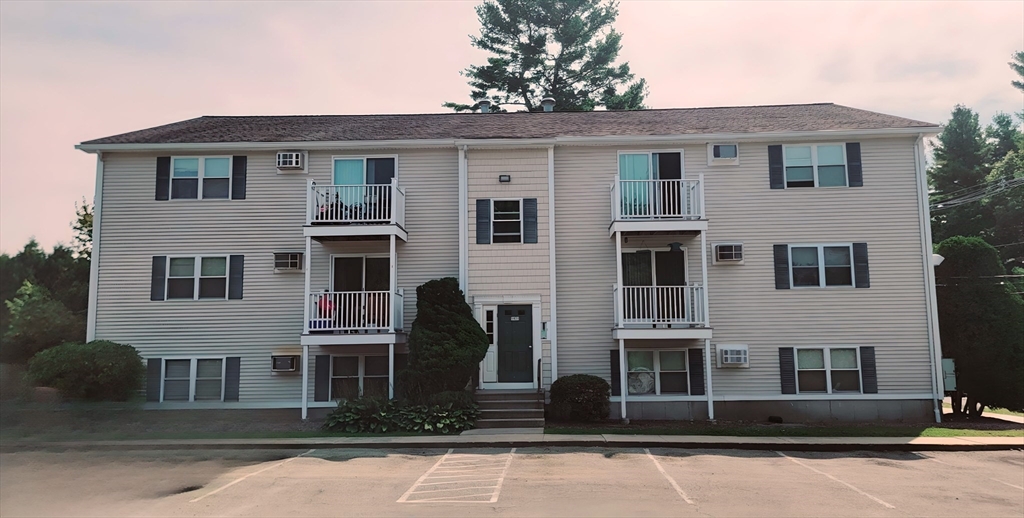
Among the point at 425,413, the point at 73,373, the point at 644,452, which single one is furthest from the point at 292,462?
the point at 73,373

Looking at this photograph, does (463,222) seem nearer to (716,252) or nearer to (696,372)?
(716,252)

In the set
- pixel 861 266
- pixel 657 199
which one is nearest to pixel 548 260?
pixel 657 199

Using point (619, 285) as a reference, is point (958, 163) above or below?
above

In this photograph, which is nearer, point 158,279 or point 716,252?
point 716,252

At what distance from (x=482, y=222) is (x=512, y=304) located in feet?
7.07

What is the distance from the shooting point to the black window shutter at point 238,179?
17141 mm

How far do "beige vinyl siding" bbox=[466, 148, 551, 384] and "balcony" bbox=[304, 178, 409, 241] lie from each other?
1.85 m

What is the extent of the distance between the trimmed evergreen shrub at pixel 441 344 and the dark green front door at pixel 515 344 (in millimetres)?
1159

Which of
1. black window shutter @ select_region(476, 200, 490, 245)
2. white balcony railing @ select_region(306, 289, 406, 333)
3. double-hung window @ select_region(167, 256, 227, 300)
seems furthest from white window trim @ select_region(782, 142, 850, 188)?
double-hung window @ select_region(167, 256, 227, 300)

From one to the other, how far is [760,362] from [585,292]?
4469 mm

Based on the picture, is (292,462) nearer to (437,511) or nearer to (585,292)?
(437,511)

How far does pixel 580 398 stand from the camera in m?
15.0

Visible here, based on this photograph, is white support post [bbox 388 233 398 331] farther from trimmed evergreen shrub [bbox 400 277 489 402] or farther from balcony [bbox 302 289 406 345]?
trimmed evergreen shrub [bbox 400 277 489 402]

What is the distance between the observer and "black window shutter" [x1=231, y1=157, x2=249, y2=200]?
675 inches
